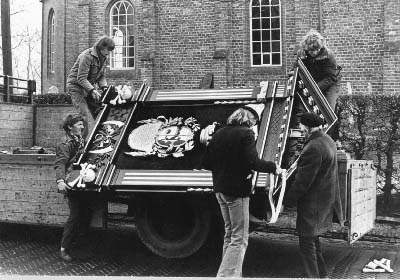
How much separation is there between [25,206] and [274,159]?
369 cm

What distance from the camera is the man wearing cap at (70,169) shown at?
646 centimetres

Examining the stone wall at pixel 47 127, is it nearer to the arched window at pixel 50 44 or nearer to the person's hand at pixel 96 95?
the person's hand at pixel 96 95

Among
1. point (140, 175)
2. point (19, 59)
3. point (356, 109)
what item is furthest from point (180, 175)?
point (19, 59)

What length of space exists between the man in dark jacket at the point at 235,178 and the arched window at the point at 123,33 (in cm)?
1595

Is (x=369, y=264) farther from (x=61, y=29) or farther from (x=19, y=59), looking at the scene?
(x=19, y=59)

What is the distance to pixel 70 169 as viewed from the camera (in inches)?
256

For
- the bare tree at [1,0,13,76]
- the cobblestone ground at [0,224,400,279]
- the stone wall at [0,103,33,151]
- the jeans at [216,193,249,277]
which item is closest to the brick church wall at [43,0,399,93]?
the bare tree at [1,0,13,76]

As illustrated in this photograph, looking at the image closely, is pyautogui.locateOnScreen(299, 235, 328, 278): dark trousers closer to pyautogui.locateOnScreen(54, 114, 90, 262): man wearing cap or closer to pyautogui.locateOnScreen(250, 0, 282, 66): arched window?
pyautogui.locateOnScreen(54, 114, 90, 262): man wearing cap

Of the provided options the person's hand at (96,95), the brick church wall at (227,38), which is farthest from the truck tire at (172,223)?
the brick church wall at (227,38)

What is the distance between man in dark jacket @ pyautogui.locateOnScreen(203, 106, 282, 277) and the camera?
5027 millimetres

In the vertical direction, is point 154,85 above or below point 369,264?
above

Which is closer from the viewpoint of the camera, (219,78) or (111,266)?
(111,266)

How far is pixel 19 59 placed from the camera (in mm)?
60719

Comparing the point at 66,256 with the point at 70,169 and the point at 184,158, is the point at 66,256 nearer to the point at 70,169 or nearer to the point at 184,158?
the point at 70,169
